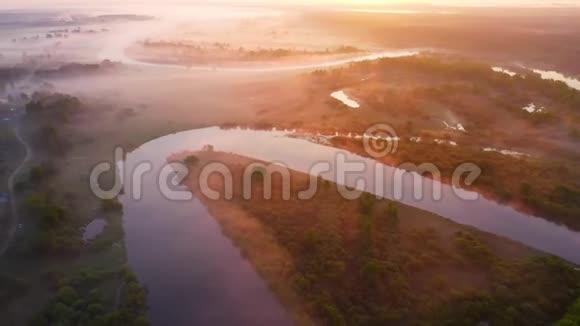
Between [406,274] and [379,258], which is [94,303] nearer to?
[379,258]

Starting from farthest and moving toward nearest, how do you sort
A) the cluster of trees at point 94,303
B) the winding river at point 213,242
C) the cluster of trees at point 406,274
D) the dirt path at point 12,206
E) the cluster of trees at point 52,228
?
the dirt path at point 12,206 → the cluster of trees at point 52,228 → the winding river at point 213,242 → the cluster of trees at point 406,274 → the cluster of trees at point 94,303

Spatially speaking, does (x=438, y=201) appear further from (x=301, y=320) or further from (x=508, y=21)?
(x=508, y=21)

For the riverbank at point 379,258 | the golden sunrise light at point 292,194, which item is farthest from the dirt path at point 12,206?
the riverbank at point 379,258

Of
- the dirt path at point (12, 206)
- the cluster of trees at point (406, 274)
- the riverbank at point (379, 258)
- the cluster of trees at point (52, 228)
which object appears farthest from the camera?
the dirt path at point (12, 206)

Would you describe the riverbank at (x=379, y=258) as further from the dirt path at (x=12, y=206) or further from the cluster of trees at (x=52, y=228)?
the dirt path at (x=12, y=206)

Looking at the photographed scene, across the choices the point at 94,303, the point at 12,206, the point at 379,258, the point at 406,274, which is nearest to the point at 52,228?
the point at 12,206

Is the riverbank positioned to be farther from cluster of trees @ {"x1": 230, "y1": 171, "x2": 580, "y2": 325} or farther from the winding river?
the winding river

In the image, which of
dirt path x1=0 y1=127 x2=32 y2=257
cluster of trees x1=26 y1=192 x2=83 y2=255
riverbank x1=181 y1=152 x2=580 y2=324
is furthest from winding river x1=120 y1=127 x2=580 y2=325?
dirt path x1=0 y1=127 x2=32 y2=257

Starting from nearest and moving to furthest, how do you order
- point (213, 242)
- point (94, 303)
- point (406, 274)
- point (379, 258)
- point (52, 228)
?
point (94, 303) → point (406, 274) → point (379, 258) → point (52, 228) → point (213, 242)

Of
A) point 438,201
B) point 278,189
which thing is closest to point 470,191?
point 438,201
